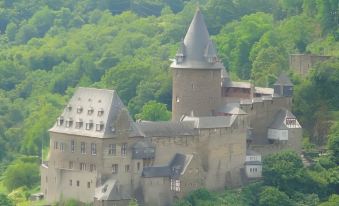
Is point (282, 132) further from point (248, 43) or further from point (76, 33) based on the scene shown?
point (76, 33)

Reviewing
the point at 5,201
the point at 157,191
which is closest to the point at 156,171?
the point at 157,191

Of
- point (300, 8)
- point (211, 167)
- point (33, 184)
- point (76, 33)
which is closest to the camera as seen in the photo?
point (211, 167)

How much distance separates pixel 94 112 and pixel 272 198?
33.5ft

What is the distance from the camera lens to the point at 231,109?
93312mm

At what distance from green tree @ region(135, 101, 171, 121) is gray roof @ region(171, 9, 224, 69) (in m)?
6.12

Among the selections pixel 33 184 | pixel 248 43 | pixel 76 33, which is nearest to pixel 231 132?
pixel 33 184

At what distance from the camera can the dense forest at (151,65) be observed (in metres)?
94.1

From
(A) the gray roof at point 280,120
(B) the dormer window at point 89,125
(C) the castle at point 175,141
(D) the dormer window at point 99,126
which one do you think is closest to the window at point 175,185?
(C) the castle at point 175,141

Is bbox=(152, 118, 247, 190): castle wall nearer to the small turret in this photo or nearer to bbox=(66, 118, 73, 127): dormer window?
bbox=(66, 118, 73, 127): dormer window

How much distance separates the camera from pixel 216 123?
91250 mm

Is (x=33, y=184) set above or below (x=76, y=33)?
below

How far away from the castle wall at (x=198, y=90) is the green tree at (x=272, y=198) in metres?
5.30

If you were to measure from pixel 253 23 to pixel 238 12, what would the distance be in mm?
12454

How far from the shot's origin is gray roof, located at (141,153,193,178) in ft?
291
